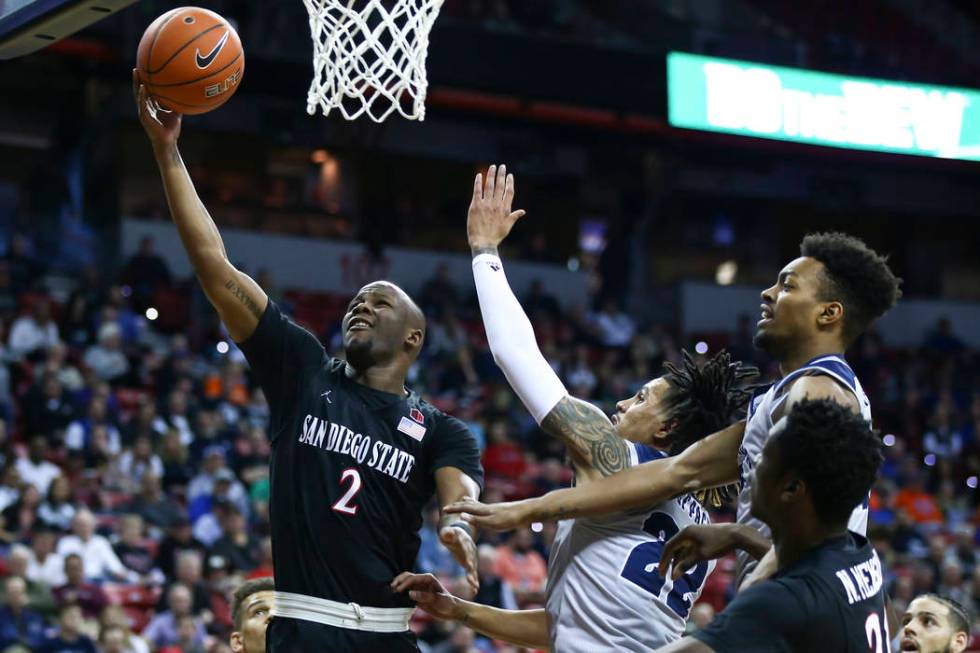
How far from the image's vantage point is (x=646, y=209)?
23.8m

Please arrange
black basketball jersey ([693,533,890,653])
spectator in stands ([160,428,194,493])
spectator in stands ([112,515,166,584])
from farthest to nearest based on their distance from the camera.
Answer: spectator in stands ([160,428,194,493])
spectator in stands ([112,515,166,584])
black basketball jersey ([693,533,890,653])

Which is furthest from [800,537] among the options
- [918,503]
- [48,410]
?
[918,503]

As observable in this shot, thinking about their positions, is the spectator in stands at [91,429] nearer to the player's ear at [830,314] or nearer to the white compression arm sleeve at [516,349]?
the white compression arm sleeve at [516,349]

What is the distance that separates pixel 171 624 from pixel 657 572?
6606 millimetres

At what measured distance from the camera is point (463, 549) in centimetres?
417

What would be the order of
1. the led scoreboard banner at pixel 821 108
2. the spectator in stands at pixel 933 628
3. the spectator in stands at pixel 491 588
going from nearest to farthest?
the spectator in stands at pixel 933 628 → the spectator in stands at pixel 491 588 → the led scoreboard banner at pixel 821 108

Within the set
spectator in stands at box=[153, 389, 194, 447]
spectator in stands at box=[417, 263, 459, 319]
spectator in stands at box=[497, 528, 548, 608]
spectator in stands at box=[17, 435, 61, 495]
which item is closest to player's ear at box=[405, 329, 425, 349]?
spectator in stands at box=[497, 528, 548, 608]

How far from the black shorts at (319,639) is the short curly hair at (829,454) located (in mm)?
1801

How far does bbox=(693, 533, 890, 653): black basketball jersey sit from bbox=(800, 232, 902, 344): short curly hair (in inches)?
39.8

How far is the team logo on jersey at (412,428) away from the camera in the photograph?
474cm

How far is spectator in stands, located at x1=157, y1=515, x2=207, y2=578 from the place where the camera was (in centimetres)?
1114

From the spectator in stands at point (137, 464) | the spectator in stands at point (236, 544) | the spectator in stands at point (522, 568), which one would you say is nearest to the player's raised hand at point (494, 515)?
the spectator in stands at point (236, 544)

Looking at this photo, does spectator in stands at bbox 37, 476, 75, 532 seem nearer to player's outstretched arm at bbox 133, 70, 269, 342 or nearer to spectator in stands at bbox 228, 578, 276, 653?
spectator in stands at bbox 228, 578, 276, 653

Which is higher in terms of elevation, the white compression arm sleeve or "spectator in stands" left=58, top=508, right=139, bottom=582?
the white compression arm sleeve
